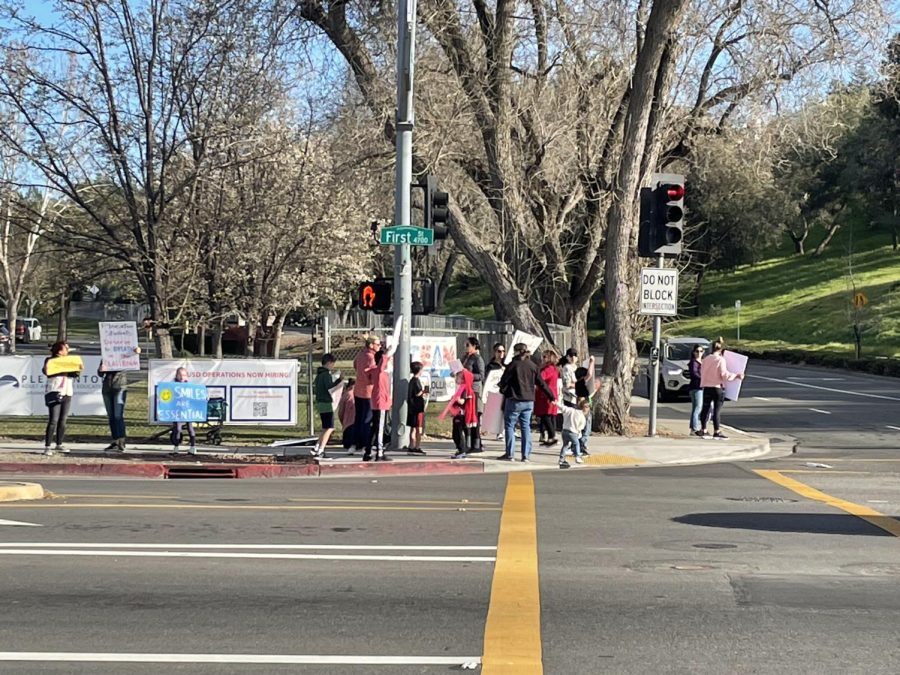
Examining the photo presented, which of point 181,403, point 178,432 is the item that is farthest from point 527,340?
point 178,432

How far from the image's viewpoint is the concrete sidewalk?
16.5 meters

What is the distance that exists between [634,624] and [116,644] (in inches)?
123

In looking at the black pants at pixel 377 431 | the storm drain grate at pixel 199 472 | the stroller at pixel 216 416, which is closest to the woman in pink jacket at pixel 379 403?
the black pants at pixel 377 431

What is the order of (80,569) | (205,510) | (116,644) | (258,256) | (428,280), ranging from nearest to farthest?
(116,644)
(80,569)
(205,510)
(428,280)
(258,256)

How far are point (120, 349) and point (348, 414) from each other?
3827 millimetres

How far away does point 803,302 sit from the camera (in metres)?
72.0

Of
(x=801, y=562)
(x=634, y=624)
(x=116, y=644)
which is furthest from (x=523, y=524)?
(x=116, y=644)

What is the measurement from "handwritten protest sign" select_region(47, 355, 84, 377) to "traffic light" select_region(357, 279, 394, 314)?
4.47 meters

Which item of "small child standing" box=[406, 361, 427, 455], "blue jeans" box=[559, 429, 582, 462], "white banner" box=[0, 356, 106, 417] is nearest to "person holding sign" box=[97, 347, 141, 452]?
"white banner" box=[0, 356, 106, 417]

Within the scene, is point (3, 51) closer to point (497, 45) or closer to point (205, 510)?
point (497, 45)

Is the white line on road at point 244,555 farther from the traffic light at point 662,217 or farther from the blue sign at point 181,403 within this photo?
the traffic light at point 662,217

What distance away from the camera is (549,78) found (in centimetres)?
2477

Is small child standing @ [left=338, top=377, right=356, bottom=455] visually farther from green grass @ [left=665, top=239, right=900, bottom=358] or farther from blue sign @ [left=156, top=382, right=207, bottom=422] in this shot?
green grass @ [left=665, top=239, right=900, bottom=358]

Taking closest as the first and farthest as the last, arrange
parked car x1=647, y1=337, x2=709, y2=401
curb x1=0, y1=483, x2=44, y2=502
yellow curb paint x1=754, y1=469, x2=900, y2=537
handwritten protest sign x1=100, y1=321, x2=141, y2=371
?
yellow curb paint x1=754, y1=469, x2=900, y2=537, curb x1=0, y1=483, x2=44, y2=502, handwritten protest sign x1=100, y1=321, x2=141, y2=371, parked car x1=647, y1=337, x2=709, y2=401
